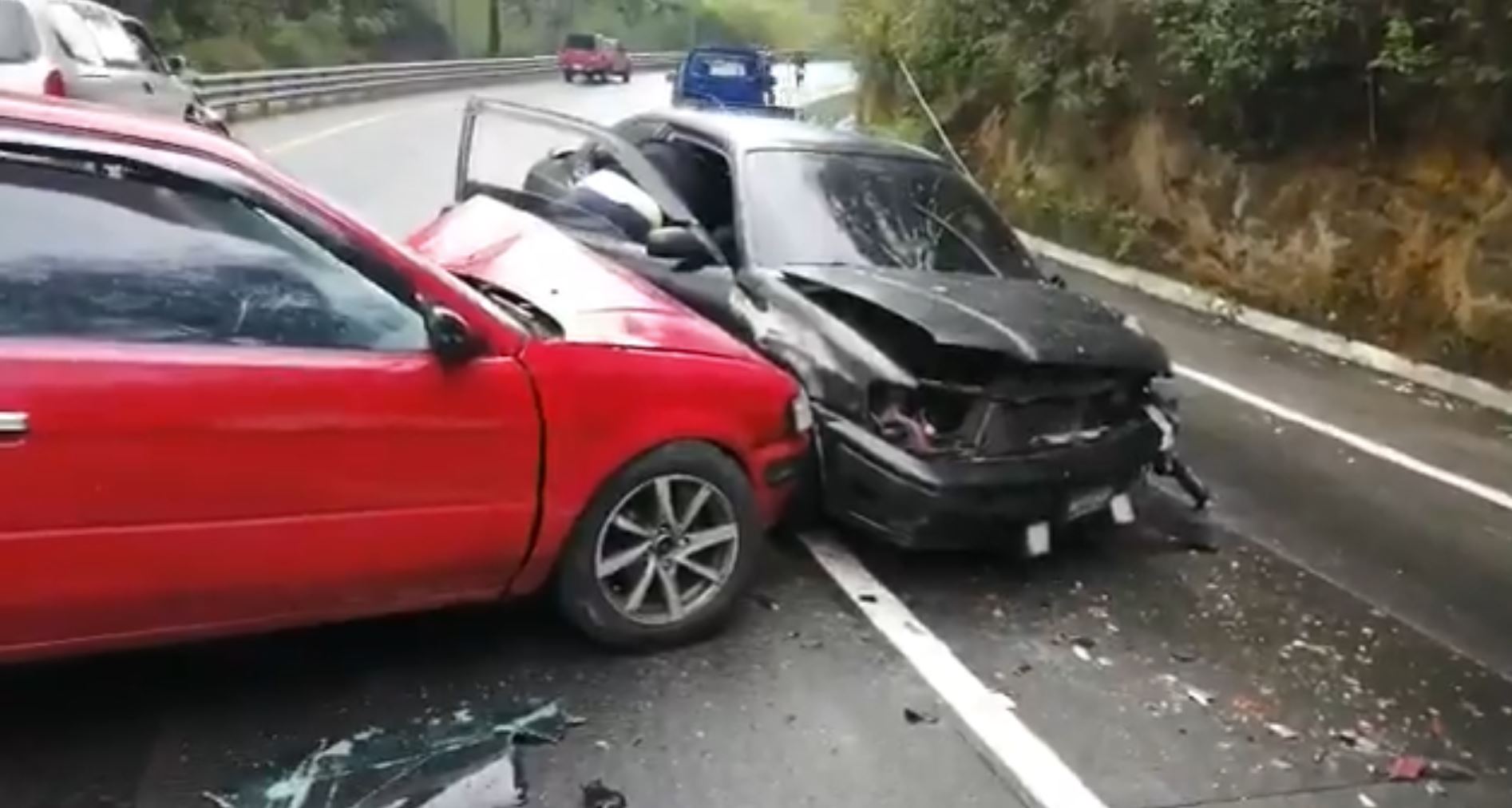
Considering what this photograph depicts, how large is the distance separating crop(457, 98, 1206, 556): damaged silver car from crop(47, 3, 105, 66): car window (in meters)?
5.70

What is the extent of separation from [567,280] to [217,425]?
174 centimetres

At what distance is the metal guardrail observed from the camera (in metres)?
23.4

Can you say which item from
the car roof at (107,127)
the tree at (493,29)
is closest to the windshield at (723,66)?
the car roof at (107,127)

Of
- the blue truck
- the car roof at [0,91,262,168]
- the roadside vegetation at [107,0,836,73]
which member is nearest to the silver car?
the car roof at [0,91,262,168]

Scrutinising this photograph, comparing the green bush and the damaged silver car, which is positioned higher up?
the green bush

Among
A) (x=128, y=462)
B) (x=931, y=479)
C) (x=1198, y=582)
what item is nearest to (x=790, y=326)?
(x=931, y=479)

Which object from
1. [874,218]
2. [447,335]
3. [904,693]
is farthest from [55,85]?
[904,693]

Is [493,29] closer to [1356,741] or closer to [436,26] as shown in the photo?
[436,26]

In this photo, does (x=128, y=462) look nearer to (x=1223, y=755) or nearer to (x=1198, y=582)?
(x=1223, y=755)

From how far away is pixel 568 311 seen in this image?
4.66 metres

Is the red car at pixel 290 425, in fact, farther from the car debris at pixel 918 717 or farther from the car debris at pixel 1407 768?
the car debris at pixel 1407 768

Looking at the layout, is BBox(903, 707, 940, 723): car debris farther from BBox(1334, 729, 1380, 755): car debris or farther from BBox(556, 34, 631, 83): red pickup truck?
BBox(556, 34, 631, 83): red pickup truck

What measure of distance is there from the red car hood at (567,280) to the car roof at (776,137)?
1.13 metres

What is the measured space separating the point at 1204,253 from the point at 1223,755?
360 inches
